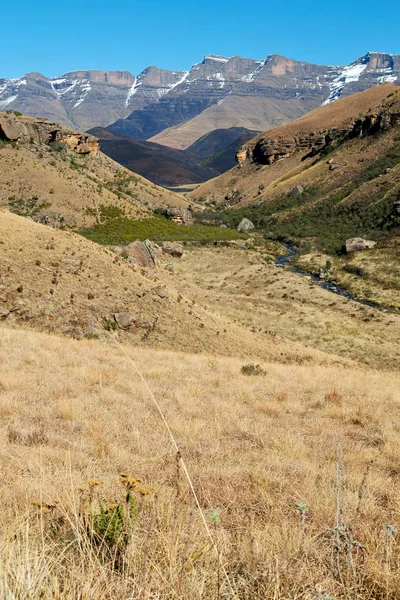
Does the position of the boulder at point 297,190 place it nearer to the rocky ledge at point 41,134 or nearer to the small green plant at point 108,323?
the rocky ledge at point 41,134

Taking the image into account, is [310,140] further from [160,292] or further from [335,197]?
[160,292]

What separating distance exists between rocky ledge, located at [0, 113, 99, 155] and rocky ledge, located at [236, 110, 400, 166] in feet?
177

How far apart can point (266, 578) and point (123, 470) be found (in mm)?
2449

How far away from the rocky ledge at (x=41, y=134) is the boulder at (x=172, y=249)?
31.7 meters

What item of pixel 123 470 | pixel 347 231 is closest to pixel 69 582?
pixel 123 470

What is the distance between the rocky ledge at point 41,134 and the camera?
62344 millimetres

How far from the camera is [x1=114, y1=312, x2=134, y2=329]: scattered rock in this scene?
→ 1909cm

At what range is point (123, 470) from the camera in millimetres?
4719

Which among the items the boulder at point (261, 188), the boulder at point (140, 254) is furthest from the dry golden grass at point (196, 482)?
the boulder at point (261, 188)

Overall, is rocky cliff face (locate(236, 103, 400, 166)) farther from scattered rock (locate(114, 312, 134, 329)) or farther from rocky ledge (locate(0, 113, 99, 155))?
scattered rock (locate(114, 312, 134, 329))

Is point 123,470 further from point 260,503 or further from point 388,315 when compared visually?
point 388,315

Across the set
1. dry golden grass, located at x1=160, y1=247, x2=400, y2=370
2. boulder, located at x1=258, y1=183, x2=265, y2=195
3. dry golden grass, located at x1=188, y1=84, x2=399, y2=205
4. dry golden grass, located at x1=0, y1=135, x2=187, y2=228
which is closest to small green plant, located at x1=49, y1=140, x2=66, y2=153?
dry golden grass, located at x1=0, y1=135, x2=187, y2=228

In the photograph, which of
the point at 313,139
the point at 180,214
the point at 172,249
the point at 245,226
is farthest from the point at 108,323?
the point at 313,139

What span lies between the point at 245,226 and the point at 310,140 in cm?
5151
